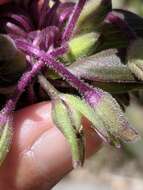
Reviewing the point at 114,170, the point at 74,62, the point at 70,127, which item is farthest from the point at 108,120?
the point at 114,170

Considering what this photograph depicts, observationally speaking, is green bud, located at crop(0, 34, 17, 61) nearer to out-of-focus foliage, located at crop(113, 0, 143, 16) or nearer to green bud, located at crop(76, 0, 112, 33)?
green bud, located at crop(76, 0, 112, 33)

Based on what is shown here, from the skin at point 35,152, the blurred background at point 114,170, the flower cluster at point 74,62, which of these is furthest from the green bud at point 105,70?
the blurred background at point 114,170

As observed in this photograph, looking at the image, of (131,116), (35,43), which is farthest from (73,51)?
(131,116)

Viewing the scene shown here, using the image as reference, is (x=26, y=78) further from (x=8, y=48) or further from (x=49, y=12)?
(x=49, y=12)

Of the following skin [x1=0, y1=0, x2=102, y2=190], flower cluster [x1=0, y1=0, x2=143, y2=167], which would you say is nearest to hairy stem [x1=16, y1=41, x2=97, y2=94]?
flower cluster [x1=0, y1=0, x2=143, y2=167]

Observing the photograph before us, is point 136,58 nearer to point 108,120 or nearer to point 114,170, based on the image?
point 108,120

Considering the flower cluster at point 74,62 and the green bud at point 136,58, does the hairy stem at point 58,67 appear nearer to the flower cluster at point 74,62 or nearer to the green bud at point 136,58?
the flower cluster at point 74,62
